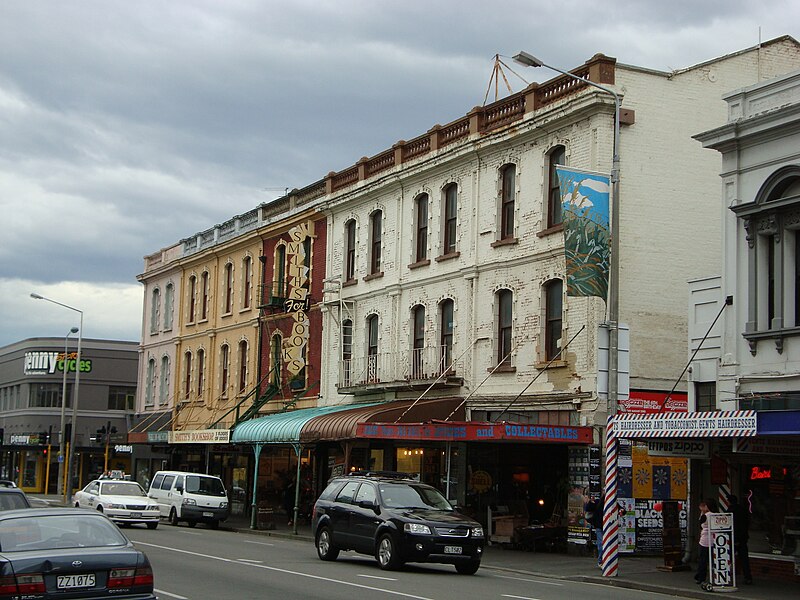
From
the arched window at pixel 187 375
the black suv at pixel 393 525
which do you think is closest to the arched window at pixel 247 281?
the arched window at pixel 187 375

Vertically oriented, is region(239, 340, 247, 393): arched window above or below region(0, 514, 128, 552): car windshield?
above

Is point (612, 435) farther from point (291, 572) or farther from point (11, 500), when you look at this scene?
point (11, 500)

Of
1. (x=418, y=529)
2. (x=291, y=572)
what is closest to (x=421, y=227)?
(x=418, y=529)

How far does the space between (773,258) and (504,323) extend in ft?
34.0

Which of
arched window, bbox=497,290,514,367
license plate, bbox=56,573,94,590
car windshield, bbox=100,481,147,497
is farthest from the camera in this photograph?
car windshield, bbox=100,481,147,497

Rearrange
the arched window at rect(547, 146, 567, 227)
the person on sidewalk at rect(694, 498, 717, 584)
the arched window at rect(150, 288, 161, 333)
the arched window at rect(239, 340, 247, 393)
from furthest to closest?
the arched window at rect(150, 288, 161, 333) → the arched window at rect(239, 340, 247, 393) → the arched window at rect(547, 146, 567, 227) → the person on sidewalk at rect(694, 498, 717, 584)

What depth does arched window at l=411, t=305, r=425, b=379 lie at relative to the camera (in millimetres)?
33438

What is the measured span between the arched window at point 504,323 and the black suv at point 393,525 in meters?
8.45

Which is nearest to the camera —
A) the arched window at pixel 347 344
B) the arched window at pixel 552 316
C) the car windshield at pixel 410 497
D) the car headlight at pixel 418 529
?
the car headlight at pixel 418 529

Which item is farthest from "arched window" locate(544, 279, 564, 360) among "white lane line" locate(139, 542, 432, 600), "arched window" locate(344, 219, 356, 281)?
"arched window" locate(344, 219, 356, 281)

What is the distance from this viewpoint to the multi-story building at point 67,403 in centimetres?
7025

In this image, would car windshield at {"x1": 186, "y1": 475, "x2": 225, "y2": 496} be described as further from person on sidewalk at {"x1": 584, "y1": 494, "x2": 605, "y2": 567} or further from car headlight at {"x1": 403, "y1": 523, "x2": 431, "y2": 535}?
car headlight at {"x1": 403, "y1": 523, "x2": 431, "y2": 535}

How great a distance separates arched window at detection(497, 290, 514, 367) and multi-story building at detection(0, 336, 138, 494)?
145 feet

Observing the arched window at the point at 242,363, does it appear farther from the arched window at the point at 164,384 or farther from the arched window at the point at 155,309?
the arched window at the point at 155,309
